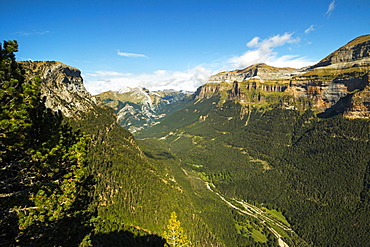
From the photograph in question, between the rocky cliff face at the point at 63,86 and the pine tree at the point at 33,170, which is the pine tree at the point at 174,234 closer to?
the pine tree at the point at 33,170

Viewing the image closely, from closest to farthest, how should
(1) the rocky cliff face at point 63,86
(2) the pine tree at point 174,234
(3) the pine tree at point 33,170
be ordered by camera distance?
(3) the pine tree at point 33,170, (2) the pine tree at point 174,234, (1) the rocky cliff face at point 63,86

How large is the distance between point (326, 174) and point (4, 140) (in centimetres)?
24650

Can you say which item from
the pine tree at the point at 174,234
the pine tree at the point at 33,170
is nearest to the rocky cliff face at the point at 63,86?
the pine tree at the point at 33,170

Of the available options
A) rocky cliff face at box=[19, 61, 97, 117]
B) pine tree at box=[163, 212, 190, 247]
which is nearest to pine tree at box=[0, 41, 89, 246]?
pine tree at box=[163, 212, 190, 247]

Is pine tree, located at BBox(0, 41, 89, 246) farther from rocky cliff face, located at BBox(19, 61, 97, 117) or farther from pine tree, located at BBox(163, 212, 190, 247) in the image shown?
rocky cliff face, located at BBox(19, 61, 97, 117)

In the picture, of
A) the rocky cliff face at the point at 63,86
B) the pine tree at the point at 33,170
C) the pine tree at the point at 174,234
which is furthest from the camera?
the rocky cliff face at the point at 63,86

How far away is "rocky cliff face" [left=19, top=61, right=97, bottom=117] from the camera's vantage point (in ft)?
429

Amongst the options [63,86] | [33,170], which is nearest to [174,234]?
[33,170]

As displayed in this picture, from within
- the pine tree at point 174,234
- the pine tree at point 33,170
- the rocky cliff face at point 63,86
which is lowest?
the pine tree at point 174,234

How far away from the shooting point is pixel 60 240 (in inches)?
720

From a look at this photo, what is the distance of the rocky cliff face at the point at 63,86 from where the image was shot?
429 feet

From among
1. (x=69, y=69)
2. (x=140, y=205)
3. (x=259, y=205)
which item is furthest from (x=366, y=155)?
(x=69, y=69)

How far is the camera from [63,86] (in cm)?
15950

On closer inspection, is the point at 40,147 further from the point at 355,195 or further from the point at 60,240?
the point at 355,195
